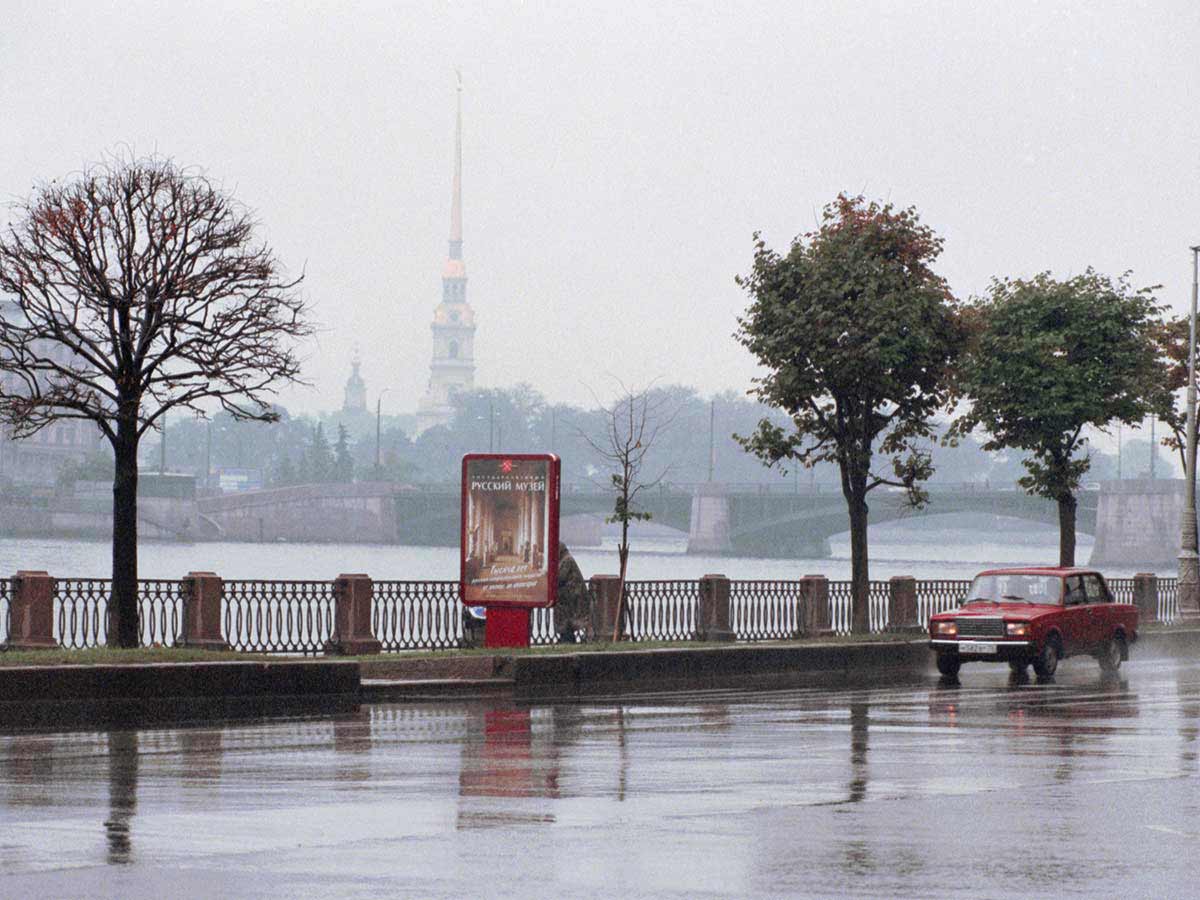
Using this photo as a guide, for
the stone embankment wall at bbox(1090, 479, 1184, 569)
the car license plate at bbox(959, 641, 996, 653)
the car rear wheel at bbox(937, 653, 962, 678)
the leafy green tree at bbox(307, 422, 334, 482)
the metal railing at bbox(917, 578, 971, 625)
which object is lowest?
the car rear wheel at bbox(937, 653, 962, 678)

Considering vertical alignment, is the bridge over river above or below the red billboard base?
above

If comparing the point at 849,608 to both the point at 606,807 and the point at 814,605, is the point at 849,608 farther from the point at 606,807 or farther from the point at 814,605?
the point at 606,807

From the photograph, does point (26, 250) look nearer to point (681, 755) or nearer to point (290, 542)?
point (681, 755)

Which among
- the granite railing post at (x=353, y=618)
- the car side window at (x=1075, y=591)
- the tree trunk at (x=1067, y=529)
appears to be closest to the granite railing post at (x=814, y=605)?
the car side window at (x=1075, y=591)

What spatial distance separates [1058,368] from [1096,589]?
11.2 meters

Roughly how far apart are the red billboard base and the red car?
6063 millimetres

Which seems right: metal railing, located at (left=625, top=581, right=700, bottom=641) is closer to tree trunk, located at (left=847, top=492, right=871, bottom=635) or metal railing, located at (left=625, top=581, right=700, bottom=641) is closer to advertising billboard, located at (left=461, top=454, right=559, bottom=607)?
tree trunk, located at (left=847, top=492, right=871, bottom=635)

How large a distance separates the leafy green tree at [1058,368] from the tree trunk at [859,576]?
5.81 m

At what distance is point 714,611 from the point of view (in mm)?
32344

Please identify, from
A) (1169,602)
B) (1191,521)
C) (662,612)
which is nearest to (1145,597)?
(1191,521)

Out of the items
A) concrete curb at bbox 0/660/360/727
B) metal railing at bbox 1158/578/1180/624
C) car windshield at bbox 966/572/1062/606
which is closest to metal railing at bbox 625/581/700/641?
car windshield at bbox 966/572/1062/606

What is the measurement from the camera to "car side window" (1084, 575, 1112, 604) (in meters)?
31.0

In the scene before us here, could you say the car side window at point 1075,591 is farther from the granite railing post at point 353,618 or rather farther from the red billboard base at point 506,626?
the granite railing post at point 353,618

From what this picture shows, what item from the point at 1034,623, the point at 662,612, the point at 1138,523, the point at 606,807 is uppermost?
the point at 1138,523
